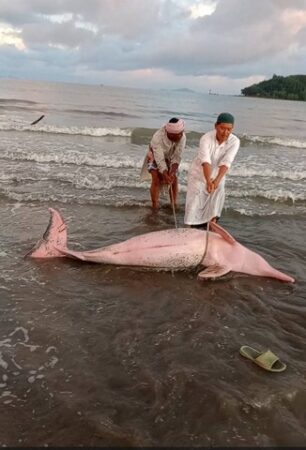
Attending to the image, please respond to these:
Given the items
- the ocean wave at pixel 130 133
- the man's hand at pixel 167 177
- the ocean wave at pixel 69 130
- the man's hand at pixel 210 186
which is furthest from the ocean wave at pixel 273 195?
the ocean wave at pixel 69 130

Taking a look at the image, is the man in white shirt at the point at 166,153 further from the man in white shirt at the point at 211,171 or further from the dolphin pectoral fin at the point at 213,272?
the dolphin pectoral fin at the point at 213,272

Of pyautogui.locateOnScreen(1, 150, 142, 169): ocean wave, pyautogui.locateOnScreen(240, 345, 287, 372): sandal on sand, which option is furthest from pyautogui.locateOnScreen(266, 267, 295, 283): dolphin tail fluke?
pyautogui.locateOnScreen(1, 150, 142, 169): ocean wave

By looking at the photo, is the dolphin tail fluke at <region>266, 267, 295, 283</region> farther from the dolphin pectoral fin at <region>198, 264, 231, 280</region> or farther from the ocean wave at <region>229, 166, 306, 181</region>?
the ocean wave at <region>229, 166, 306, 181</region>

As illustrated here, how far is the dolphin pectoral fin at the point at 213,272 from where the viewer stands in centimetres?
557

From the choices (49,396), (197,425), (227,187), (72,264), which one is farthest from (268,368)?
(227,187)

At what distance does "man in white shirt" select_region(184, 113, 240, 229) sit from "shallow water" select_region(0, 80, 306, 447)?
797 mm

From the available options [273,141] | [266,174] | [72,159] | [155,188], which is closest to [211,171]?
[155,188]

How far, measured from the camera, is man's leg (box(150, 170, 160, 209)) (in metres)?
8.38

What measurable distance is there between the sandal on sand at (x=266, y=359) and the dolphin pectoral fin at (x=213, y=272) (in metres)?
1.60

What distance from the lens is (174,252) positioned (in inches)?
226

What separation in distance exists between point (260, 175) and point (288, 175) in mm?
813

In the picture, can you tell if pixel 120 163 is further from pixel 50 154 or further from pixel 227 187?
pixel 227 187

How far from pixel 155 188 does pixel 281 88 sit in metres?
140

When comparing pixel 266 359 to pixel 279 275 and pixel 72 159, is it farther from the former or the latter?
pixel 72 159
